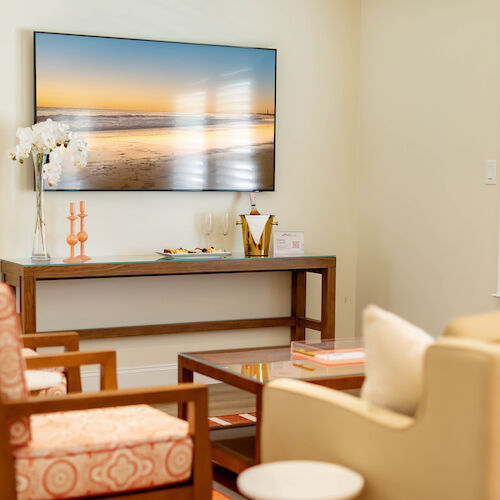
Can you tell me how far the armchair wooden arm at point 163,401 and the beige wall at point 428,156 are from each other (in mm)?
2521

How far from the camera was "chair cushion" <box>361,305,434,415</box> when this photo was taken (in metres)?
1.93

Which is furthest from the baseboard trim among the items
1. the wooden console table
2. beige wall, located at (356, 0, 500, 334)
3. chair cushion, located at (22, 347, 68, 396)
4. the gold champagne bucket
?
chair cushion, located at (22, 347, 68, 396)

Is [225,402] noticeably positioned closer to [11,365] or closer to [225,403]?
[225,403]

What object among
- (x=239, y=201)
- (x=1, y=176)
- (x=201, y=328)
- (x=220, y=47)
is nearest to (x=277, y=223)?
(x=239, y=201)

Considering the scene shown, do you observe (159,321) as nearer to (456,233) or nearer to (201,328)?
(201,328)

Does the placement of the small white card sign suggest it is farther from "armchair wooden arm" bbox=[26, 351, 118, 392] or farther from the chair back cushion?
the chair back cushion

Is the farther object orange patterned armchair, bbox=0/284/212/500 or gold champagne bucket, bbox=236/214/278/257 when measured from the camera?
gold champagne bucket, bbox=236/214/278/257

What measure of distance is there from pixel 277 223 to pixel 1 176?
159 centimetres

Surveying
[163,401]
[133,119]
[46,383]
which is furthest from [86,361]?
[133,119]

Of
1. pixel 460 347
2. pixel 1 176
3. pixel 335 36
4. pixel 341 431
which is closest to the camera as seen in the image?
pixel 460 347

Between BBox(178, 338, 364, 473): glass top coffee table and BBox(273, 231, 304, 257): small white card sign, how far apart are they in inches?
52.7

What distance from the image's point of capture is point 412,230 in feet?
16.1

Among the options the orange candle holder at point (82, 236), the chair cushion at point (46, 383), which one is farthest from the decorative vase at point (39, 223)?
the chair cushion at point (46, 383)

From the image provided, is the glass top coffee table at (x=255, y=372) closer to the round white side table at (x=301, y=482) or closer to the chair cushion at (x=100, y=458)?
the chair cushion at (x=100, y=458)
